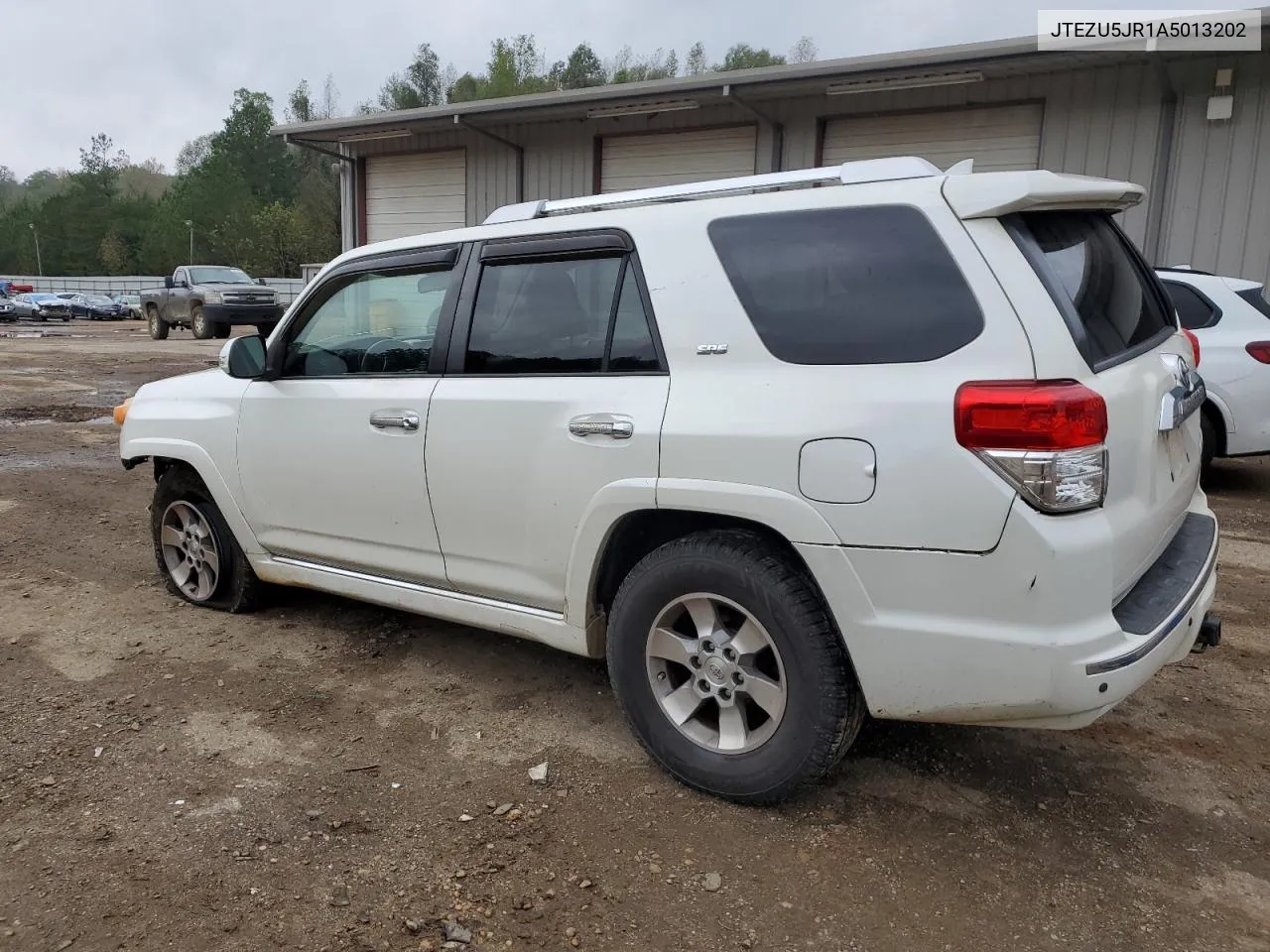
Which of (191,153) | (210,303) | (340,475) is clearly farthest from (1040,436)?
(191,153)

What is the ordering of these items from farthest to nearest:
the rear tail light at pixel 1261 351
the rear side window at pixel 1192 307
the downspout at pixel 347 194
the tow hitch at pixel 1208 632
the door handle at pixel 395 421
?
the downspout at pixel 347 194, the rear side window at pixel 1192 307, the rear tail light at pixel 1261 351, the door handle at pixel 395 421, the tow hitch at pixel 1208 632

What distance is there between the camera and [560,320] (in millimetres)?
3309

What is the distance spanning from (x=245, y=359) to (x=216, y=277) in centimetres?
2390

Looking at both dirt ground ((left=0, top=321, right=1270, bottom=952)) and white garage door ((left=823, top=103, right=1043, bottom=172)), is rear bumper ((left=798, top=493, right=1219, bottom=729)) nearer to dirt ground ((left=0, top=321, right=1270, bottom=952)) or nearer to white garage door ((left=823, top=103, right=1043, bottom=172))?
dirt ground ((left=0, top=321, right=1270, bottom=952))

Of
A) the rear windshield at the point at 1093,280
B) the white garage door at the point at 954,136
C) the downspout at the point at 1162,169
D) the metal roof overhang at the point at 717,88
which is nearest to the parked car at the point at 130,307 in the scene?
the metal roof overhang at the point at 717,88

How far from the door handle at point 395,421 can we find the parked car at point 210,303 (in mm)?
20337

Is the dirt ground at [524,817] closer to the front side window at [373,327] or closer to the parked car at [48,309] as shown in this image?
the front side window at [373,327]

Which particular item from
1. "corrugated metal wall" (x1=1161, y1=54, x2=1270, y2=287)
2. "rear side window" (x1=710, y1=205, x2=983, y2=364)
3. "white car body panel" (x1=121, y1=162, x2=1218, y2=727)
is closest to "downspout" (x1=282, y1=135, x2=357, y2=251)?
"corrugated metal wall" (x1=1161, y1=54, x2=1270, y2=287)

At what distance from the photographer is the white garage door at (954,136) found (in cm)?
1098

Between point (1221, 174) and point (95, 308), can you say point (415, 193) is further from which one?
point (95, 308)

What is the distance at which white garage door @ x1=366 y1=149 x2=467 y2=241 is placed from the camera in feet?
49.8

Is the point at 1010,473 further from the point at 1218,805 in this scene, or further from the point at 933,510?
the point at 1218,805

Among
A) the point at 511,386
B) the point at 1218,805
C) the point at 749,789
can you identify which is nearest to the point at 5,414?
the point at 511,386

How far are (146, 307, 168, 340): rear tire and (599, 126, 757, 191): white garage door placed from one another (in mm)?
17805
